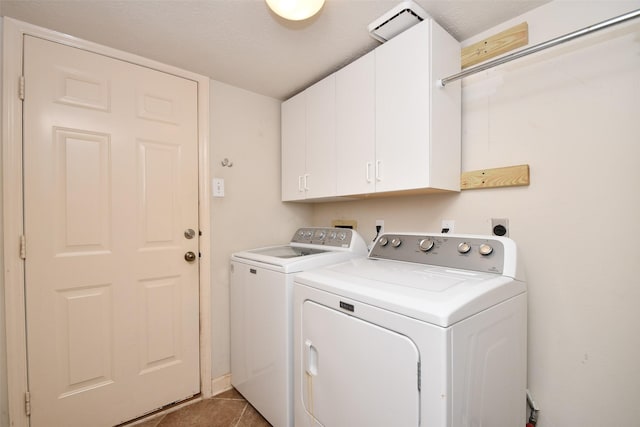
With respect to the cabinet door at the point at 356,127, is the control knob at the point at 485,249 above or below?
below

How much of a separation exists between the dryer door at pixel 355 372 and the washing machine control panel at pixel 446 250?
575mm

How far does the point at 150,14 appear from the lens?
4.48 ft

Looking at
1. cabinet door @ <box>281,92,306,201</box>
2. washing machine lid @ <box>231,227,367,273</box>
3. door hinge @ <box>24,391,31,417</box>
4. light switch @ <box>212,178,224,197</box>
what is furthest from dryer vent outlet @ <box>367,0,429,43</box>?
door hinge @ <box>24,391,31,417</box>

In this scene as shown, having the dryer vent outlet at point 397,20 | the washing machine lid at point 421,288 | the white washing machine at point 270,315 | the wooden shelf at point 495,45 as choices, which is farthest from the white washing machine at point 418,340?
the dryer vent outlet at point 397,20

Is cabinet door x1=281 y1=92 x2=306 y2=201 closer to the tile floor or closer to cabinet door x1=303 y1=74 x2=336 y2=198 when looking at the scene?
cabinet door x1=303 y1=74 x2=336 y2=198

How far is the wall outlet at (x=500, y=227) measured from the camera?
55.2 inches

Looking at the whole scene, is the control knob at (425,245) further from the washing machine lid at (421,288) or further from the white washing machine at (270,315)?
the white washing machine at (270,315)

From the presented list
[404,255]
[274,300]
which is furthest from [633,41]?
[274,300]

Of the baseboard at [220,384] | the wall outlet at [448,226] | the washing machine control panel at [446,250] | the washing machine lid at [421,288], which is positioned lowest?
the baseboard at [220,384]

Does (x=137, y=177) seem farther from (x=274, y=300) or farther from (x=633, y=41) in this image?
(x=633, y=41)

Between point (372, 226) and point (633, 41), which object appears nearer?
point (633, 41)

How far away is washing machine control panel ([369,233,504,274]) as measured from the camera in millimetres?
1229

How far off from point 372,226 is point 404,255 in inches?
21.1

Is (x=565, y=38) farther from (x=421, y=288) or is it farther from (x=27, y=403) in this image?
(x=27, y=403)
